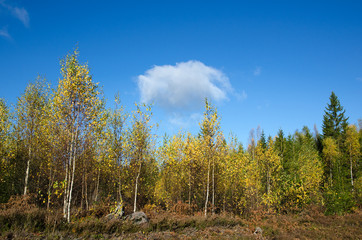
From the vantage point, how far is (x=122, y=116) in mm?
16859

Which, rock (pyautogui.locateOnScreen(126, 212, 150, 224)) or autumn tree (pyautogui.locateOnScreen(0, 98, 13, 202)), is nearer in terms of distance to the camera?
rock (pyautogui.locateOnScreen(126, 212, 150, 224))

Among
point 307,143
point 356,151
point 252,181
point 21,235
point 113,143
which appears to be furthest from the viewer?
point 307,143

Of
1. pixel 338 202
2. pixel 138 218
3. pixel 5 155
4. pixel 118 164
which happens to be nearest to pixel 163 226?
pixel 138 218

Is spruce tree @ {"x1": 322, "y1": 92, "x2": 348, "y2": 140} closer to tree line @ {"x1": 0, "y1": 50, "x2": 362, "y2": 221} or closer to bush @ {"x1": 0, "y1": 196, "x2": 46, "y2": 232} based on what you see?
tree line @ {"x1": 0, "y1": 50, "x2": 362, "y2": 221}

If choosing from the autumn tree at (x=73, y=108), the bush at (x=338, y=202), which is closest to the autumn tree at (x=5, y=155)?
the autumn tree at (x=73, y=108)

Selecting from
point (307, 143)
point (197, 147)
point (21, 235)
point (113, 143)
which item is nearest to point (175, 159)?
point (197, 147)

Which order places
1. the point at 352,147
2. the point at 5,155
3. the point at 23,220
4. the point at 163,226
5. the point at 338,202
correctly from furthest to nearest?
the point at 352,147 < the point at 338,202 < the point at 5,155 < the point at 163,226 < the point at 23,220

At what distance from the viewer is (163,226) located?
40.4ft

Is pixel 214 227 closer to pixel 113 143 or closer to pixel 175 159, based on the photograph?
pixel 175 159

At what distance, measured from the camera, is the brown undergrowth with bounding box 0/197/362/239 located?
8.88 m

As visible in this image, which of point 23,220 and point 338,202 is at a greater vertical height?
point 23,220

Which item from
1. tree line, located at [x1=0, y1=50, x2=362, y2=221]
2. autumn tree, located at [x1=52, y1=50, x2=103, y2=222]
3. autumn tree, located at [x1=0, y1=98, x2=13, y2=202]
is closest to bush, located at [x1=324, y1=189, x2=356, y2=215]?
tree line, located at [x1=0, y1=50, x2=362, y2=221]

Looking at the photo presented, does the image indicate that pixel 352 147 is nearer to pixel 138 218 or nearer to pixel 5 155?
pixel 138 218

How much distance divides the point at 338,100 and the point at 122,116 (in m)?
40.9
